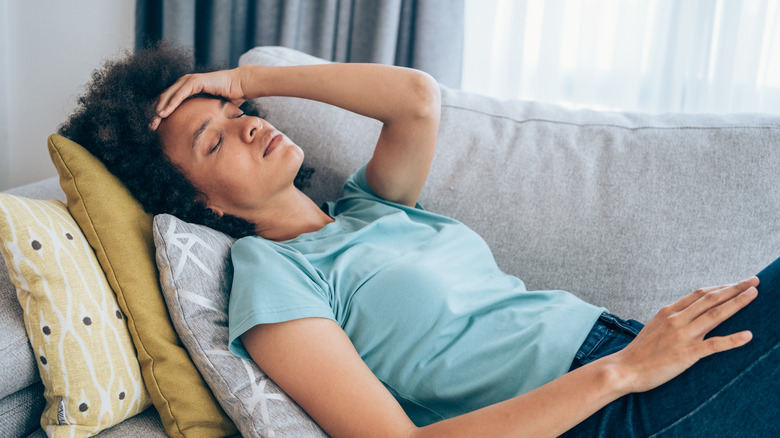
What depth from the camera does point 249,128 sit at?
121cm

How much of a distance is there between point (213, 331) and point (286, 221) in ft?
1.28

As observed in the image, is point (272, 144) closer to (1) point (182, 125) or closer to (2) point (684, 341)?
(1) point (182, 125)

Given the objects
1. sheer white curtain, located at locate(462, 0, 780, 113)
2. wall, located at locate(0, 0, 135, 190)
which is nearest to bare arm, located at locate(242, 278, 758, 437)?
sheer white curtain, located at locate(462, 0, 780, 113)

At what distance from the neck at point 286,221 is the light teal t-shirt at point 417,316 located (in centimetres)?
13

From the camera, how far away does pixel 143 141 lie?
118 centimetres

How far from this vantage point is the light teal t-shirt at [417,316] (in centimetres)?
98

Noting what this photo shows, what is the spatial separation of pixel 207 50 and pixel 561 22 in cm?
143

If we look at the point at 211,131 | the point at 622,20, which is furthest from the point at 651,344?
the point at 622,20

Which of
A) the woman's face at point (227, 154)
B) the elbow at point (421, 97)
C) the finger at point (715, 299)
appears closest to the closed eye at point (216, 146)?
the woman's face at point (227, 154)

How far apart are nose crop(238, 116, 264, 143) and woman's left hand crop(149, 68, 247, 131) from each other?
0.31 ft

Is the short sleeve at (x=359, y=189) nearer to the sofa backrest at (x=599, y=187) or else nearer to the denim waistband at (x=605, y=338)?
the sofa backrest at (x=599, y=187)

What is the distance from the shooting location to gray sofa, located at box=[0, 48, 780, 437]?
1.30 m

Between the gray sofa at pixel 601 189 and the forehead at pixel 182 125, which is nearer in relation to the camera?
the forehead at pixel 182 125

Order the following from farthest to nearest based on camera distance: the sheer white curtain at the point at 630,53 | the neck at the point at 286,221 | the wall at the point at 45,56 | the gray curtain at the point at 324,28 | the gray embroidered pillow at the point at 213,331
A: the wall at the point at 45,56 → the gray curtain at the point at 324,28 → the sheer white curtain at the point at 630,53 → the neck at the point at 286,221 → the gray embroidered pillow at the point at 213,331
